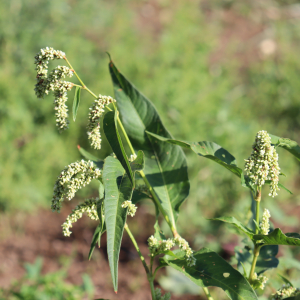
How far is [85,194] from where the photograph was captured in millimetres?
3951

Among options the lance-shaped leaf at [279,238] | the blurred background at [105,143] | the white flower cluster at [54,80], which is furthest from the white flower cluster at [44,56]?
the blurred background at [105,143]

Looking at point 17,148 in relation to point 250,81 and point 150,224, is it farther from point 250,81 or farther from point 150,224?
point 250,81

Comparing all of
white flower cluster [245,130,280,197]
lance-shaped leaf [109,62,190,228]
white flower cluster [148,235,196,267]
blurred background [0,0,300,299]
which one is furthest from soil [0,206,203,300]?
white flower cluster [245,130,280,197]

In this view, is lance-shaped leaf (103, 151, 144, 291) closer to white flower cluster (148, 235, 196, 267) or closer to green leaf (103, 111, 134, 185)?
green leaf (103, 111, 134, 185)

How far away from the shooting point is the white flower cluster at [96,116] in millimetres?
989

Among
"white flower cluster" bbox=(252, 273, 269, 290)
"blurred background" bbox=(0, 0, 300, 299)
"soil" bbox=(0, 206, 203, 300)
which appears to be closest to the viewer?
"white flower cluster" bbox=(252, 273, 269, 290)

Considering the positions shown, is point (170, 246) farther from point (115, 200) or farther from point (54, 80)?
point (54, 80)

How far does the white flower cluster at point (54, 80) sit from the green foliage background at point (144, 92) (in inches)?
82.2

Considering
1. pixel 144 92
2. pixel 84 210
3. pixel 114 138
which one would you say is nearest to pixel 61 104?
pixel 114 138

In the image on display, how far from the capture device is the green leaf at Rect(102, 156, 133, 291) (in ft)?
2.67

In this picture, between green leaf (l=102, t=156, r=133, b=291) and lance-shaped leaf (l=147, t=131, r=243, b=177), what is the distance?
190 mm

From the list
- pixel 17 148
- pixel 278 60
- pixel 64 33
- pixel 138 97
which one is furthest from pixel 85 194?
pixel 278 60

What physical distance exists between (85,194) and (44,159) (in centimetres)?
67

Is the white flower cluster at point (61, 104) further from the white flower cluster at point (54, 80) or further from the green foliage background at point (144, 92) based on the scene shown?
the green foliage background at point (144, 92)
